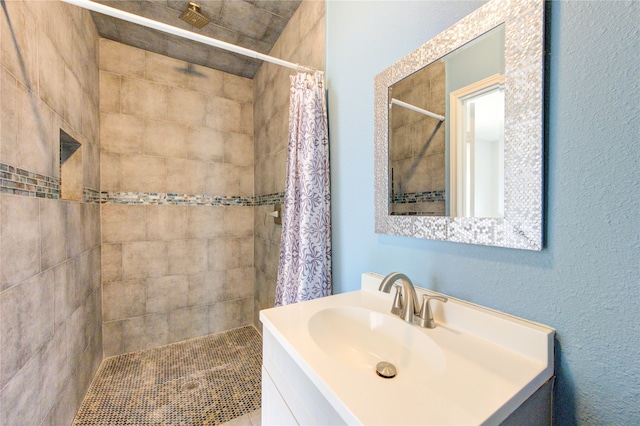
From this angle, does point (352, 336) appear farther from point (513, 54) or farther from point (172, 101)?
point (172, 101)

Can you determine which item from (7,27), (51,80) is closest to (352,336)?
(7,27)

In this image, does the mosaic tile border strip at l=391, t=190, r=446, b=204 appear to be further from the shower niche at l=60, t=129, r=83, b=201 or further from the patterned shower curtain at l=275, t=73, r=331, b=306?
the shower niche at l=60, t=129, r=83, b=201

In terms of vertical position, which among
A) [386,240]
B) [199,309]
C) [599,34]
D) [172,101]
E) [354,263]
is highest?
[172,101]

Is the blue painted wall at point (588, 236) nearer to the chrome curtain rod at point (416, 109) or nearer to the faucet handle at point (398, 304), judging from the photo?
the faucet handle at point (398, 304)

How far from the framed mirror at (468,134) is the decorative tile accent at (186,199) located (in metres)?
1.17

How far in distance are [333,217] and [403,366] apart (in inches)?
32.5

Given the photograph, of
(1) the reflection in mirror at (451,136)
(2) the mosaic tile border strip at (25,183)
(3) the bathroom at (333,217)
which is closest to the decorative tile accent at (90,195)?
(3) the bathroom at (333,217)

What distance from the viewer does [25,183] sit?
3.31ft

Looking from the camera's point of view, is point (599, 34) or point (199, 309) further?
point (199, 309)

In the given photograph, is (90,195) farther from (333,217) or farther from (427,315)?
(427,315)

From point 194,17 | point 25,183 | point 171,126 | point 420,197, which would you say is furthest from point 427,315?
point 171,126

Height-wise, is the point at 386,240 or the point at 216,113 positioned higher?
the point at 216,113

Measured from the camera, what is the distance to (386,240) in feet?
3.49

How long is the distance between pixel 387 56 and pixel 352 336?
3.67ft
